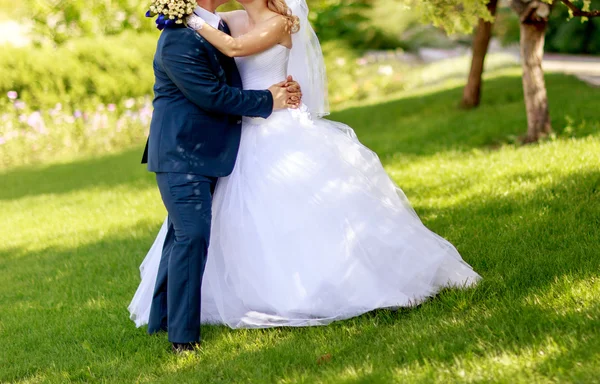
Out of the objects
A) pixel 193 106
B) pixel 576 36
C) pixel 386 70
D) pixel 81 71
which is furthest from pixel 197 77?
pixel 576 36

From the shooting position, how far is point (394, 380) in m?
3.30

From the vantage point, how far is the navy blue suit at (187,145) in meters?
3.91

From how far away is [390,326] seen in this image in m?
4.02

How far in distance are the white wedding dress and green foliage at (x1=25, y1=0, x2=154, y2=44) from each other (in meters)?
13.5

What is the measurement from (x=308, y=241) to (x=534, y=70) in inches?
203

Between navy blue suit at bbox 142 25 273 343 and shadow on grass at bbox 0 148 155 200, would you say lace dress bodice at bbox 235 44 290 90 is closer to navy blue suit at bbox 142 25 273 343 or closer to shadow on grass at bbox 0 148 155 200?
navy blue suit at bbox 142 25 273 343

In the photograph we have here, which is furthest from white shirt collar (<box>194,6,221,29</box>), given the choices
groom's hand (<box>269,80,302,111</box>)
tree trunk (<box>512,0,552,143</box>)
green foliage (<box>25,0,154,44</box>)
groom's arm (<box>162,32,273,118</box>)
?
green foliage (<box>25,0,154,44</box>)

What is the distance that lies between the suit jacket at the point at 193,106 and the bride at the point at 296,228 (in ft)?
0.42

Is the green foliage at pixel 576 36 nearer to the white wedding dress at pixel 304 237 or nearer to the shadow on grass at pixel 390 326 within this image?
the shadow on grass at pixel 390 326

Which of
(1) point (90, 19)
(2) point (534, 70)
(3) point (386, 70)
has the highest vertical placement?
(2) point (534, 70)

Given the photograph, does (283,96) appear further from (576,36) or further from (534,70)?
(576,36)

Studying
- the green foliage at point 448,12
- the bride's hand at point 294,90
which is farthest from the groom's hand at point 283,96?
the green foliage at point 448,12

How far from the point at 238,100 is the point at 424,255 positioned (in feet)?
4.50

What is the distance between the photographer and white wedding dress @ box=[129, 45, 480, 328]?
4117 millimetres
